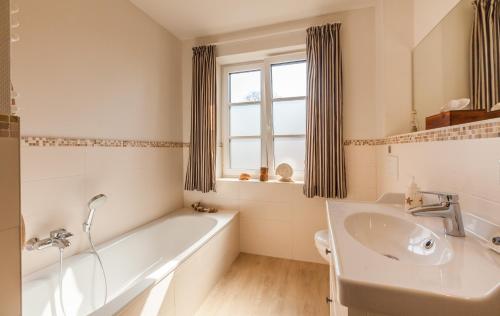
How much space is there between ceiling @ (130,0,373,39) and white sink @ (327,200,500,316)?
200 cm

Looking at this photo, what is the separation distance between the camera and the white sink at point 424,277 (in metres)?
0.42

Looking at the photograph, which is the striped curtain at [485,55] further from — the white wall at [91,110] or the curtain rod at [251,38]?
the white wall at [91,110]

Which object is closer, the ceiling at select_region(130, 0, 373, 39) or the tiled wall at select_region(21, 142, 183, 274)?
the tiled wall at select_region(21, 142, 183, 274)

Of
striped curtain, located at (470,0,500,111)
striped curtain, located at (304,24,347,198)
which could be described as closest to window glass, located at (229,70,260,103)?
striped curtain, located at (304,24,347,198)

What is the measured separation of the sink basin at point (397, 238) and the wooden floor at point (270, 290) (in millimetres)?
906

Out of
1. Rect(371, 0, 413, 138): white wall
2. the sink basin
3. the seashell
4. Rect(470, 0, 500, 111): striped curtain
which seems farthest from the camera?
the seashell

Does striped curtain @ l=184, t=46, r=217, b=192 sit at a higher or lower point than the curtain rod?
lower

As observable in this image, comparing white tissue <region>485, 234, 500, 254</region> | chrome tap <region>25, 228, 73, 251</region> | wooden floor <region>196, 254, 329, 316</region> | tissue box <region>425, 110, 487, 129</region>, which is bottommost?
wooden floor <region>196, 254, 329, 316</region>

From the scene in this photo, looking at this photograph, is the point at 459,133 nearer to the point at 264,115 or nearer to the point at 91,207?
the point at 264,115

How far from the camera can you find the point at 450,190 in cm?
92

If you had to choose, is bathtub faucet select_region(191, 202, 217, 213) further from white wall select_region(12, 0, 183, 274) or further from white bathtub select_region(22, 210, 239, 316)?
white wall select_region(12, 0, 183, 274)

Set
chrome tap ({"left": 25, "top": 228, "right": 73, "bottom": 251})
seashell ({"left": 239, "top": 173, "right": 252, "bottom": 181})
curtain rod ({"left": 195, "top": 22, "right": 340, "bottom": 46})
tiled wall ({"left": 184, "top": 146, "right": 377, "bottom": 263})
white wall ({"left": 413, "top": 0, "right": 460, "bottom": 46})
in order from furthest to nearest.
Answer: seashell ({"left": 239, "top": 173, "right": 252, "bottom": 181}), curtain rod ({"left": 195, "top": 22, "right": 340, "bottom": 46}), tiled wall ({"left": 184, "top": 146, "right": 377, "bottom": 263}), white wall ({"left": 413, "top": 0, "right": 460, "bottom": 46}), chrome tap ({"left": 25, "top": 228, "right": 73, "bottom": 251})

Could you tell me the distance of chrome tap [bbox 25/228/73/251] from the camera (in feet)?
3.92

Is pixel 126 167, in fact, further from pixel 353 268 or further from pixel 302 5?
pixel 302 5
